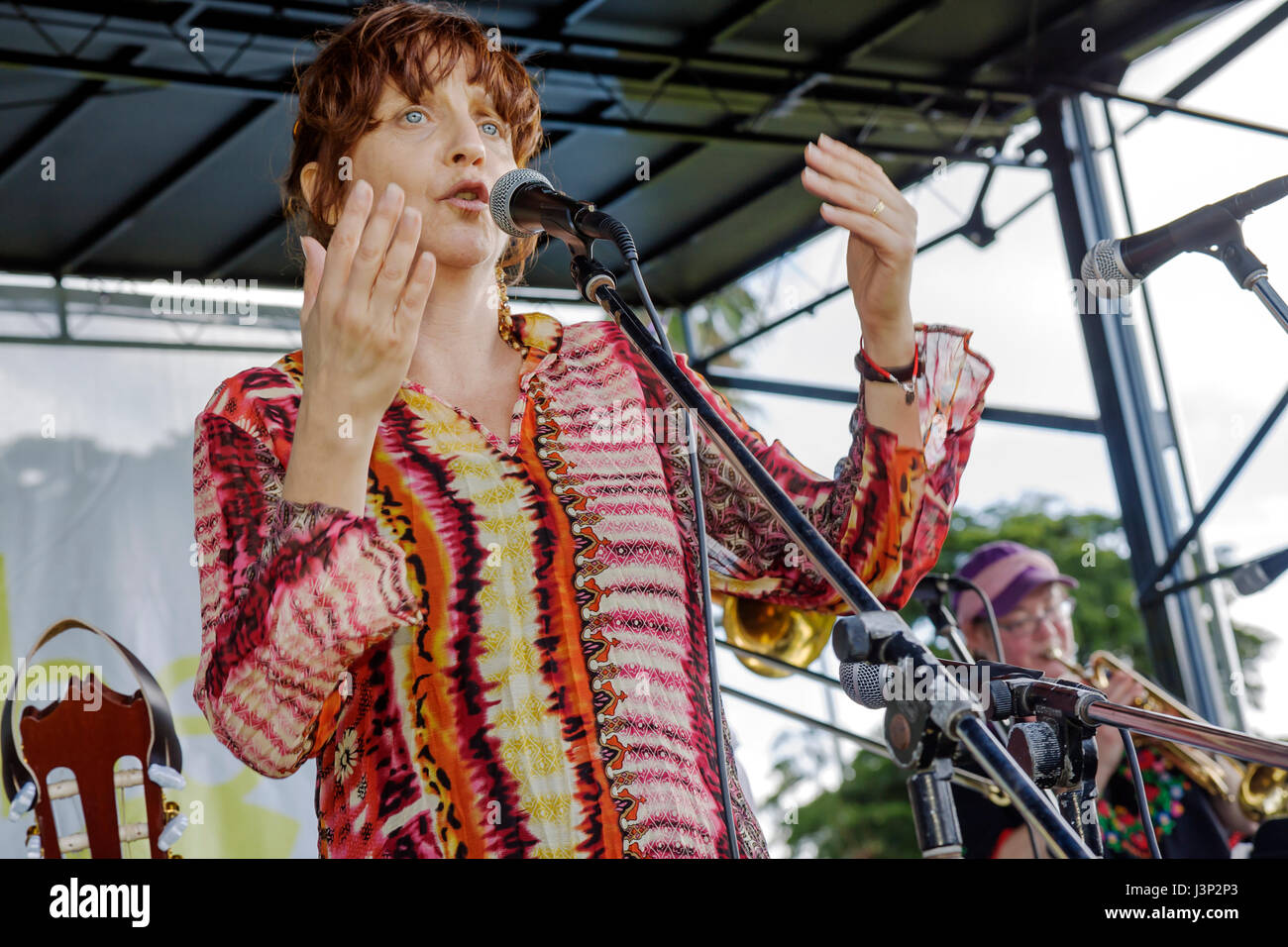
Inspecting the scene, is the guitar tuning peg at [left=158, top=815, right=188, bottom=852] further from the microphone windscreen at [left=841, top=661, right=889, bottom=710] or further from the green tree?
the green tree

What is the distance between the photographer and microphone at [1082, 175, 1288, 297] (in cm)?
166

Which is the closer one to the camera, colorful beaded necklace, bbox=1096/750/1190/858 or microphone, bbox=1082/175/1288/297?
microphone, bbox=1082/175/1288/297

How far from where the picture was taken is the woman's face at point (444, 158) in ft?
5.01

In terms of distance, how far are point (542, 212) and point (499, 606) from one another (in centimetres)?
41

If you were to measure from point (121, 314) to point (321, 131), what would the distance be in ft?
14.5

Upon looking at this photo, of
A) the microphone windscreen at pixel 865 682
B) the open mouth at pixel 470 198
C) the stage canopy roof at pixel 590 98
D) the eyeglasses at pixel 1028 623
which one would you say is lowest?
the microphone windscreen at pixel 865 682

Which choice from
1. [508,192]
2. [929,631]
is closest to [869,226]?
[508,192]

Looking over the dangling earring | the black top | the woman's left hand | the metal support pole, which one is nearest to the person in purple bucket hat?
the black top

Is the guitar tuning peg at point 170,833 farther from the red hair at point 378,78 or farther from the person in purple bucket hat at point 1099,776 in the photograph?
the person in purple bucket hat at point 1099,776

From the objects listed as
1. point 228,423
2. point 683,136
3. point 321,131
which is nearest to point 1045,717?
point 228,423

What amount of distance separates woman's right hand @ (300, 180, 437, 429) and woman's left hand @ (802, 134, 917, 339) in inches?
14.9

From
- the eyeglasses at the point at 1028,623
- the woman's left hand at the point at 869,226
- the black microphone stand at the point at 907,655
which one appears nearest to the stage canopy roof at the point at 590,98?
the eyeglasses at the point at 1028,623

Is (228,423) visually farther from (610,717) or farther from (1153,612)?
(1153,612)
